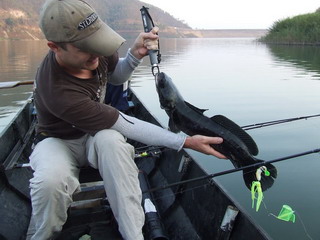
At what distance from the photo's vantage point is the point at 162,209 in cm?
395

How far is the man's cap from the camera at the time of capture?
2.35 metres

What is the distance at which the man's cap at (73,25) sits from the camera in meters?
2.35

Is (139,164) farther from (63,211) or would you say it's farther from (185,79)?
(185,79)

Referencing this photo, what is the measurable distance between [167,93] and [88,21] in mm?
1015

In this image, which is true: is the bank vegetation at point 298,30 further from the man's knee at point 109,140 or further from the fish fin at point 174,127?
the man's knee at point 109,140

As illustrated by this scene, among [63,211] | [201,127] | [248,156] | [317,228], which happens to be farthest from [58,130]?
[317,228]

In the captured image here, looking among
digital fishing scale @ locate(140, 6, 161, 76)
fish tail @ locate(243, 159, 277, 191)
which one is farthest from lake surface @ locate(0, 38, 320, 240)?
digital fishing scale @ locate(140, 6, 161, 76)

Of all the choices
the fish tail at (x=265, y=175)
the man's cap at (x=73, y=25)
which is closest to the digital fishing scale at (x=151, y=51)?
the man's cap at (x=73, y=25)

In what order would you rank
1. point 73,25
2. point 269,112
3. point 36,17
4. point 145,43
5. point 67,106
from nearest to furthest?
point 73,25, point 67,106, point 145,43, point 269,112, point 36,17

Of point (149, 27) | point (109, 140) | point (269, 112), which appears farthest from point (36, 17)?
point (109, 140)

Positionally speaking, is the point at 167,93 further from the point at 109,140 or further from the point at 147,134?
the point at 109,140

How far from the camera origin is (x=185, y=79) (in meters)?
16.6

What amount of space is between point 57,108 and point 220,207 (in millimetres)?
1731

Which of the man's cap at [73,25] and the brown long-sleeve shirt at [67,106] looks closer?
the man's cap at [73,25]
